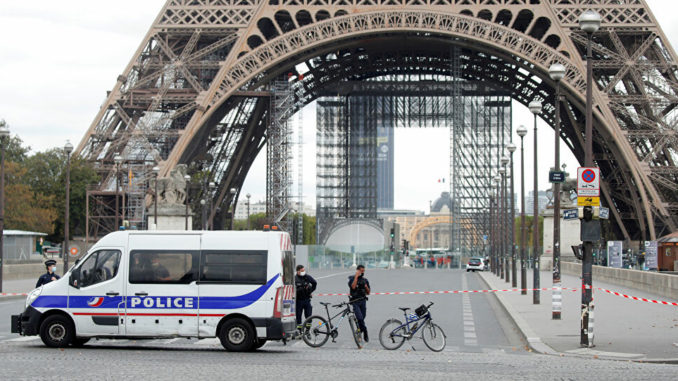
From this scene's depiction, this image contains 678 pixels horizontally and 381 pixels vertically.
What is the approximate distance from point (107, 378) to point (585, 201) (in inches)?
362

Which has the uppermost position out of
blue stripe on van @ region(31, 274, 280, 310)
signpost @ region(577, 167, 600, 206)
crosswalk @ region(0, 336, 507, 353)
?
signpost @ region(577, 167, 600, 206)

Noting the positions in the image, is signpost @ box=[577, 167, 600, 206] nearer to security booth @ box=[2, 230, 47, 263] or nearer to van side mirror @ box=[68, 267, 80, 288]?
van side mirror @ box=[68, 267, 80, 288]

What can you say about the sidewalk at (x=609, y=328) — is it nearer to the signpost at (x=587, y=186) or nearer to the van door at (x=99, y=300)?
the signpost at (x=587, y=186)

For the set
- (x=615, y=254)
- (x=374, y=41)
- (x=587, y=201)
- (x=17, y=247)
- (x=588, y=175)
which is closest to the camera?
(x=587, y=201)

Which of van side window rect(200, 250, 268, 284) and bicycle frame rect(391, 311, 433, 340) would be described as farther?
bicycle frame rect(391, 311, 433, 340)

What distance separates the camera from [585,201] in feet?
61.1

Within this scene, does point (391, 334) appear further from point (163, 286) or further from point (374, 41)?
point (374, 41)

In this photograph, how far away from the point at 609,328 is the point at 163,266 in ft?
29.2

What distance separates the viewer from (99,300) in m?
18.0

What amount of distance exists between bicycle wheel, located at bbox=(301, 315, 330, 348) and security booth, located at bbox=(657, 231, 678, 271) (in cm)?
2789

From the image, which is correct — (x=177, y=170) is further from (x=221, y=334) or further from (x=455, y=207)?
(x=221, y=334)

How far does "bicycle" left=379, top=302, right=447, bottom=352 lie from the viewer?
1822 cm

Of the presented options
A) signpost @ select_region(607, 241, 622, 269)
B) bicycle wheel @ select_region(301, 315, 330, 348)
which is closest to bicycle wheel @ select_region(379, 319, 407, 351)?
bicycle wheel @ select_region(301, 315, 330, 348)

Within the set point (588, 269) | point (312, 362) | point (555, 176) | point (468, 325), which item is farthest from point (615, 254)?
point (312, 362)
